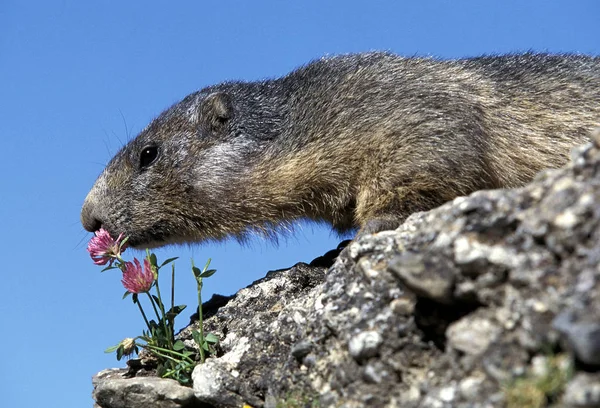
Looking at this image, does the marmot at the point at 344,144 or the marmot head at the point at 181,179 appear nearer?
the marmot at the point at 344,144

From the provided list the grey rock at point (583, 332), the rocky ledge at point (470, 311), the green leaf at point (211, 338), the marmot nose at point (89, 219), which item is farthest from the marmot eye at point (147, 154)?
the grey rock at point (583, 332)

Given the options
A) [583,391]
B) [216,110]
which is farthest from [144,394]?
[583,391]

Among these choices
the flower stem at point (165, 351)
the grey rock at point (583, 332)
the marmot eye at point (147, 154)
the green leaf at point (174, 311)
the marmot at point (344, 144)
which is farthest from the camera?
the marmot eye at point (147, 154)

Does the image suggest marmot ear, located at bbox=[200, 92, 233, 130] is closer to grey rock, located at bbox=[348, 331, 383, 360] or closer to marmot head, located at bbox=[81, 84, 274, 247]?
marmot head, located at bbox=[81, 84, 274, 247]

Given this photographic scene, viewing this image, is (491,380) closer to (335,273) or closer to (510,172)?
Answer: (335,273)

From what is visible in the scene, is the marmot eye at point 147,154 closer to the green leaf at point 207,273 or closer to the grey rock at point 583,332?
the green leaf at point 207,273

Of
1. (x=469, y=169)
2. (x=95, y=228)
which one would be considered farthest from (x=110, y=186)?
(x=469, y=169)

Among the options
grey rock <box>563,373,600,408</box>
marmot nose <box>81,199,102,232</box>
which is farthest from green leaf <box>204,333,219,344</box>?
grey rock <box>563,373,600,408</box>

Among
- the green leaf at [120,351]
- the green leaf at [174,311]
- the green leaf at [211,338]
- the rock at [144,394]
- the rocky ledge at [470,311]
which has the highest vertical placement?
the green leaf at [174,311]
